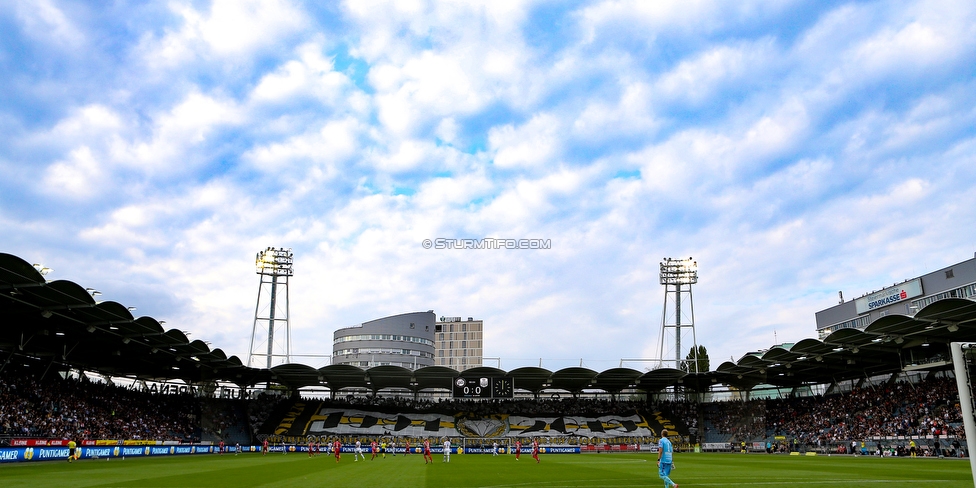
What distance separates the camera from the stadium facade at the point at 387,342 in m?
138

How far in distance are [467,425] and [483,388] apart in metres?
12.9

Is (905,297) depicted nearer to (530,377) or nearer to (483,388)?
(530,377)

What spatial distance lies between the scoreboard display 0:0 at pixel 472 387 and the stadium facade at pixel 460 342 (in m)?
125

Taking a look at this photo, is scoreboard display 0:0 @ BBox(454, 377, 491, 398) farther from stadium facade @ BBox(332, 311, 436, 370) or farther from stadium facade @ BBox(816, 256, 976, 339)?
stadium facade @ BBox(332, 311, 436, 370)

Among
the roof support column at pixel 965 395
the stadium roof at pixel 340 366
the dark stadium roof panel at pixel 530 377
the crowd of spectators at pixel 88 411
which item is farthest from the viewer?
the dark stadium roof panel at pixel 530 377

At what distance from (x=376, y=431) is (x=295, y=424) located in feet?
30.4

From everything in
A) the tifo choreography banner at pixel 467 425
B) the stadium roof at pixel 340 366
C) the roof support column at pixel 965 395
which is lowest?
the tifo choreography banner at pixel 467 425

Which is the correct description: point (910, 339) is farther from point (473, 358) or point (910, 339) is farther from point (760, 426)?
point (473, 358)

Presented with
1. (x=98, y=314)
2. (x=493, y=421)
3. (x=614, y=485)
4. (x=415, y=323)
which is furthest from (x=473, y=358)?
(x=614, y=485)

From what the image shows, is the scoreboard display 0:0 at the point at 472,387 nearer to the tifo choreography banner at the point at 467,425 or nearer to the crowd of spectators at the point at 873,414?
the tifo choreography banner at the point at 467,425

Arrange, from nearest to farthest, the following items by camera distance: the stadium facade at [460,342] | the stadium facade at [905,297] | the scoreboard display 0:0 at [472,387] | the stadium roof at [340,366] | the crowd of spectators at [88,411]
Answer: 1. the stadium roof at [340,366]
2. the crowd of spectators at [88,411]
3. the scoreboard display 0:0 at [472,387]
4. the stadium facade at [905,297]
5. the stadium facade at [460,342]

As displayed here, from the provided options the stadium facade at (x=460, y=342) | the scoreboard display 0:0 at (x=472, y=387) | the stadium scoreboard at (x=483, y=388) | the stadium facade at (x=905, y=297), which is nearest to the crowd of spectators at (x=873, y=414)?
the stadium facade at (x=905, y=297)

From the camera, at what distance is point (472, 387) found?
203ft

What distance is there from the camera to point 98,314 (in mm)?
41438
